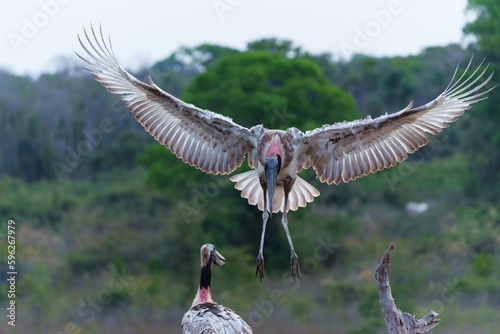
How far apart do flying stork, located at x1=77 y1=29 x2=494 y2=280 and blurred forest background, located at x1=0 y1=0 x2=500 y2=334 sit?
37.6ft

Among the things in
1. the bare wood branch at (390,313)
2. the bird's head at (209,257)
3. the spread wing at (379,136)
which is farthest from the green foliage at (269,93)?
the bare wood branch at (390,313)

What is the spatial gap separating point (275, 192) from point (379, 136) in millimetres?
1386

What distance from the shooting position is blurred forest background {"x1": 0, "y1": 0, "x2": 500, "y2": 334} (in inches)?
880

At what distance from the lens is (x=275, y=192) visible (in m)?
10.2

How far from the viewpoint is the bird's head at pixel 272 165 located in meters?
9.40

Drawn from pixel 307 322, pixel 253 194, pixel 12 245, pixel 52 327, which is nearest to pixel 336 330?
pixel 307 322

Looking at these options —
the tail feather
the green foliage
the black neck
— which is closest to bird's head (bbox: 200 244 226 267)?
the black neck

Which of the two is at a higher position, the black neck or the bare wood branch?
the black neck

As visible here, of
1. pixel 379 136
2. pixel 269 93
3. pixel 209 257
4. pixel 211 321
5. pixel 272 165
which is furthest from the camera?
pixel 269 93

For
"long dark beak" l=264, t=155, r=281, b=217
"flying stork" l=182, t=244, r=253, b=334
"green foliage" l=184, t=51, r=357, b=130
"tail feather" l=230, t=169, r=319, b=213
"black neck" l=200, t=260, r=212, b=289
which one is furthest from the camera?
"green foliage" l=184, t=51, r=357, b=130

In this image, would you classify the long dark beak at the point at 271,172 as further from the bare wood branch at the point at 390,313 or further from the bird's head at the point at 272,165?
the bare wood branch at the point at 390,313

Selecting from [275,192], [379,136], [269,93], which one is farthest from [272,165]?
[269,93]

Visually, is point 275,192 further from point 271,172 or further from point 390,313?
point 390,313

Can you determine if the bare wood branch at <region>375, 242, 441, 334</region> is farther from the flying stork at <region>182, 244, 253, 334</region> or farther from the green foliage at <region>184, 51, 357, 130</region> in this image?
the green foliage at <region>184, 51, 357, 130</region>
